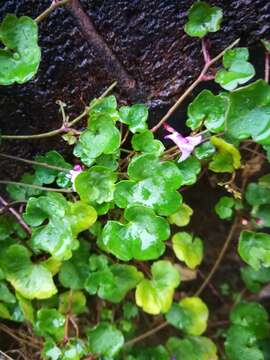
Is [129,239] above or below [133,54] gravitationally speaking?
below

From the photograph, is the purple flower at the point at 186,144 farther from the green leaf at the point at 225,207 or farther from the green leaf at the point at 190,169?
the green leaf at the point at 225,207

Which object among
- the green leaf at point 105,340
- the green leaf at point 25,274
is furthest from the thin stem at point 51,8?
the green leaf at point 105,340

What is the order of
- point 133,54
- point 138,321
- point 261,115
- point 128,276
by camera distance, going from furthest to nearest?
point 138,321 < point 128,276 < point 133,54 < point 261,115

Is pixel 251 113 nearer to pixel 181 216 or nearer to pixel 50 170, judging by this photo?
pixel 181 216

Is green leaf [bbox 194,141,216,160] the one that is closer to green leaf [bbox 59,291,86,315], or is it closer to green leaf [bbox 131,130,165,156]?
green leaf [bbox 131,130,165,156]

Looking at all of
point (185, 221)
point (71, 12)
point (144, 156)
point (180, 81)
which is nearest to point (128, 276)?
point (185, 221)

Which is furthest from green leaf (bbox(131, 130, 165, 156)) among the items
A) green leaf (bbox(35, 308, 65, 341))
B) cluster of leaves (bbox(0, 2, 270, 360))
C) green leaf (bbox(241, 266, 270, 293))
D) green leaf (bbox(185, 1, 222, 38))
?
green leaf (bbox(241, 266, 270, 293))

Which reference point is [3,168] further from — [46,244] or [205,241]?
[205,241]
